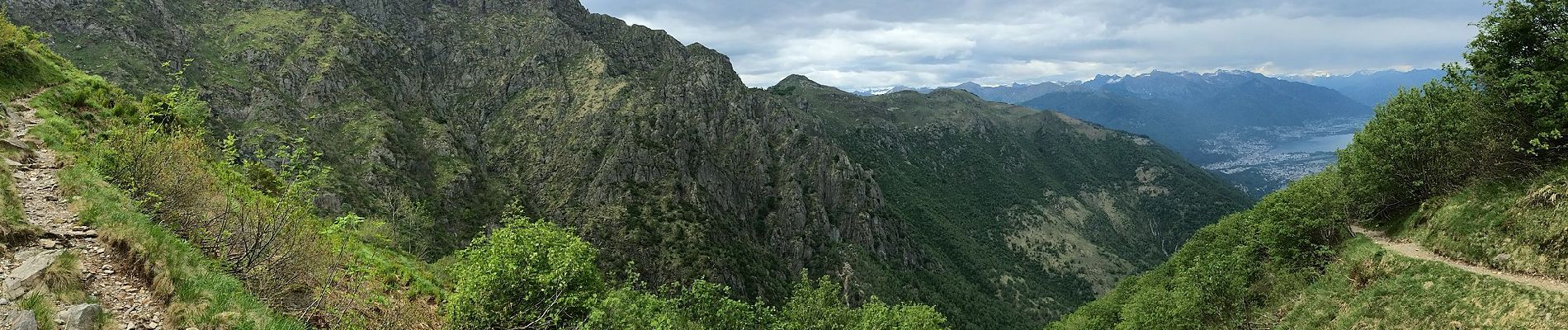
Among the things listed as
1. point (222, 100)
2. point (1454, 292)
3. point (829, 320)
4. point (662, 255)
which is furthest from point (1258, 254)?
point (222, 100)

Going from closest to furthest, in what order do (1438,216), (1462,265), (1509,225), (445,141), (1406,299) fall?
(1509,225), (1406,299), (1462,265), (1438,216), (445,141)

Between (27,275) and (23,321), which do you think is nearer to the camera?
(23,321)

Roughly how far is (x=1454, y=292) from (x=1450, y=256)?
174 inches

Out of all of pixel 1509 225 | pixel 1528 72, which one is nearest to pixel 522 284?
pixel 1509 225

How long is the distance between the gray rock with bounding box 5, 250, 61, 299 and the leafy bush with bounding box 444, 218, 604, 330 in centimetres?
844

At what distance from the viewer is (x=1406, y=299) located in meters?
24.4

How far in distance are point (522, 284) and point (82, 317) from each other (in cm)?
1045

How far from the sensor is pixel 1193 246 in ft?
218

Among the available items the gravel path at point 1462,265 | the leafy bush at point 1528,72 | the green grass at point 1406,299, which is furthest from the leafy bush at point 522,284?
the leafy bush at point 1528,72

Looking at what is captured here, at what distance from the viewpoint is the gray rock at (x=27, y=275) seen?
9.03 meters

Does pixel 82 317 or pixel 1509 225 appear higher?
pixel 82 317

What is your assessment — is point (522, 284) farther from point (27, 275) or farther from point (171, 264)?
point (27, 275)

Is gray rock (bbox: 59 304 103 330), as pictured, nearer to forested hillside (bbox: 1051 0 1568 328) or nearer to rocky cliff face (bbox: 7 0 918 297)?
forested hillside (bbox: 1051 0 1568 328)

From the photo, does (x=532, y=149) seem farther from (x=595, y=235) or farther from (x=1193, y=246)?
(x=1193, y=246)
